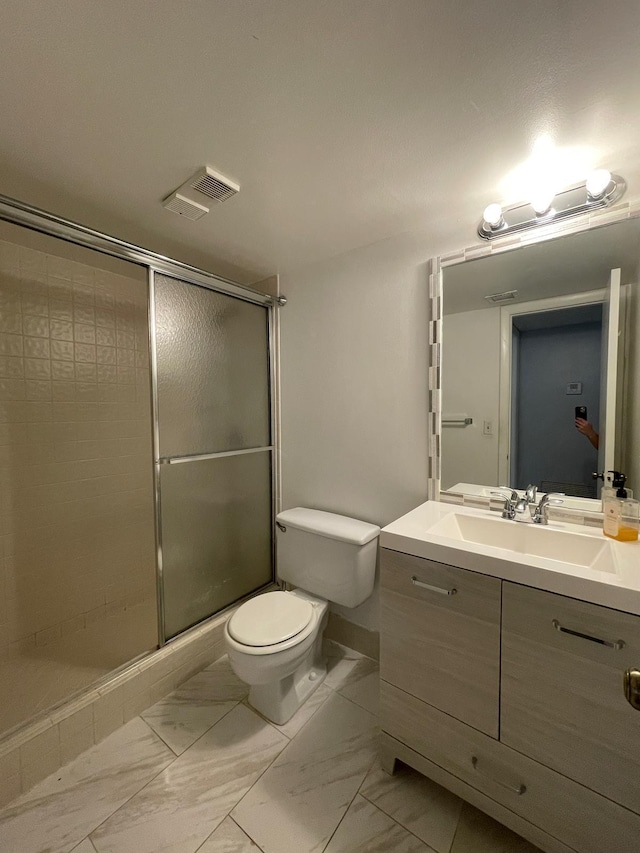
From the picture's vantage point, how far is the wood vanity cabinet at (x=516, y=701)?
2.71 ft

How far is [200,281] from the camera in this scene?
67.5 inches

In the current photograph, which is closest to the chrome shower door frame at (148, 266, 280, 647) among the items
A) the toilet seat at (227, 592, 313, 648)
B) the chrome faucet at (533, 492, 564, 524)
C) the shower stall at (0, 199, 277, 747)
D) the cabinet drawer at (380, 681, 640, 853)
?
the shower stall at (0, 199, 277, 747)

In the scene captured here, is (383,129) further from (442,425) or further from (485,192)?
(442,425)

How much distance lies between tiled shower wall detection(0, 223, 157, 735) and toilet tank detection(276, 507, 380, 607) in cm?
68

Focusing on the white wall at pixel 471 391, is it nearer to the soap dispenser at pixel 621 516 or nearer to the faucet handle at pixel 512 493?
the faucet handle at pixel 512 493

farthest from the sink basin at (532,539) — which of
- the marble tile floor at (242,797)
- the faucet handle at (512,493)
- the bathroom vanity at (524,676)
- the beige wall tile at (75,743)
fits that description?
the beige wall tile at (75,743)

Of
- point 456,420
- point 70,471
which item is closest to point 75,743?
point 70,471

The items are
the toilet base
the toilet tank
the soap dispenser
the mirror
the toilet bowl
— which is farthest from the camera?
the toilet tank

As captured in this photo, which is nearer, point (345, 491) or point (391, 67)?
point (391, 67)

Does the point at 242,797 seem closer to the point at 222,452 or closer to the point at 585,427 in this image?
the point at 222,452

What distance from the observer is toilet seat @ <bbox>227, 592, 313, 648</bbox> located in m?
1.33

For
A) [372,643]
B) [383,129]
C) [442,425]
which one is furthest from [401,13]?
[372,643]

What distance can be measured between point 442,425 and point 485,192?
2.99 feet

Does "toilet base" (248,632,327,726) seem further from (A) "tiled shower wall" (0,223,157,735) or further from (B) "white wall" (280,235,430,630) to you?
(A) "tiled shower wall" (0,223,157,735)
